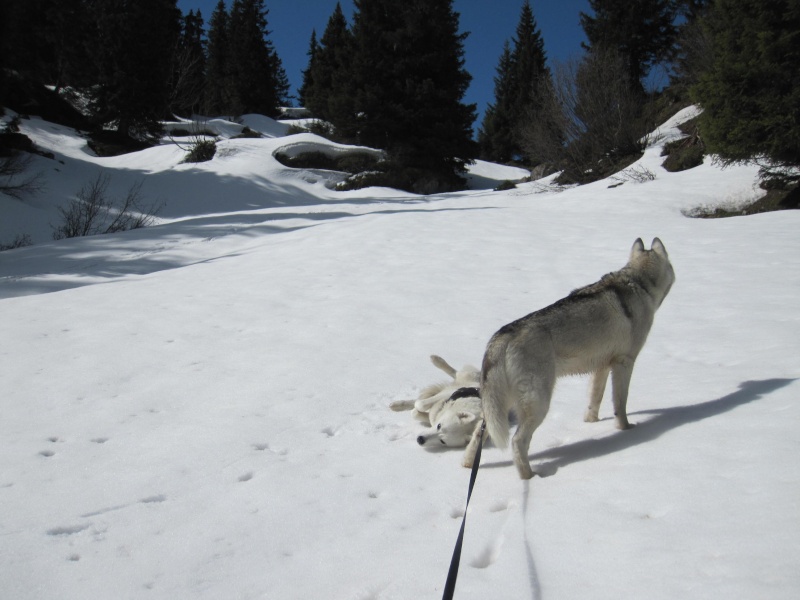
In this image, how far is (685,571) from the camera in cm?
206

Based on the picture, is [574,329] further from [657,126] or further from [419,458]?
[657,126]

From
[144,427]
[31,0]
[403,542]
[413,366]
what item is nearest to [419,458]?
[403,542]

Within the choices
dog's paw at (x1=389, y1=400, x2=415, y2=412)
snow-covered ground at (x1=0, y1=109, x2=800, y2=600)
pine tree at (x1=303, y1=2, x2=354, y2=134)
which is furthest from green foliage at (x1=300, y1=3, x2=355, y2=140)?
dog's paw at (x1=389, y1=400, x2=415, y2=412)

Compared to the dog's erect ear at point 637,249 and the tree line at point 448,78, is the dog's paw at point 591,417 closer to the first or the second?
the dog's erect ear at point 637,249

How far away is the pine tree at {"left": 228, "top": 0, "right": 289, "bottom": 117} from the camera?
178 ft

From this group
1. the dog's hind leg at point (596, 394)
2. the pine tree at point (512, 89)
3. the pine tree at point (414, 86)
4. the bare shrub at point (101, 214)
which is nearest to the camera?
the dog's hind leg at point (596, 394)

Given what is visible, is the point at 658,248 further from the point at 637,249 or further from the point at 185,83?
the point at 185,83

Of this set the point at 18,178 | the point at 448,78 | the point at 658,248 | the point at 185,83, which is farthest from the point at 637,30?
the point at 658,248

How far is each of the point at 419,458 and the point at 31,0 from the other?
25.2 m

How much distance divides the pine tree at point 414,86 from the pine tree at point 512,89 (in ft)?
64.5

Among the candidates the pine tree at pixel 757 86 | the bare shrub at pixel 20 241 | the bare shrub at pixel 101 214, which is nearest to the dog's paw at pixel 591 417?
the pine tree at pixel 757 86

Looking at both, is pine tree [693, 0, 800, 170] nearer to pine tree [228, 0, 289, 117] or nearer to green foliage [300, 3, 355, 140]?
green foliage [300, 3, 355, 140]

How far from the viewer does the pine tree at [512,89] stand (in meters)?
52.2

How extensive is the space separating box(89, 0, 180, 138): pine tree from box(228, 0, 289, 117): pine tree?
2141 centimetres
